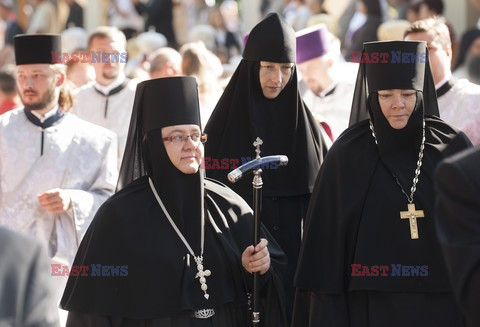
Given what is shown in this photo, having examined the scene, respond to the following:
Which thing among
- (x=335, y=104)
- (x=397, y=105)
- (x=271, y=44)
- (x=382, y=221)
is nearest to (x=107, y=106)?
(x=335, y=104)

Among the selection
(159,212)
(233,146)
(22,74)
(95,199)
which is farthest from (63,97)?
(159,212)

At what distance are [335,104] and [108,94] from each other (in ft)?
6.92

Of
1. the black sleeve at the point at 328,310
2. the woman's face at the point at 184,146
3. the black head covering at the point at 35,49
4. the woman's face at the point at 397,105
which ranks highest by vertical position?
the black head covering at the point at 35,49

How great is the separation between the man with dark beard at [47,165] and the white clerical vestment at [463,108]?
243 cm

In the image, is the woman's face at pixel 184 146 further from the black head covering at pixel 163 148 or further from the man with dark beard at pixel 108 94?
the man with dark beard at pixel 108 94

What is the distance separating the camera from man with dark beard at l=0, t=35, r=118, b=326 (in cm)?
817

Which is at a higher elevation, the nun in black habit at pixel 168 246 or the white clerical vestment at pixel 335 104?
the white clerical vestment at pixel 335 104

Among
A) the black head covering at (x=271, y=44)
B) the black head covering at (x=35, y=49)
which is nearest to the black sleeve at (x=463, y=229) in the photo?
the black head covering at (x=271, y=44)

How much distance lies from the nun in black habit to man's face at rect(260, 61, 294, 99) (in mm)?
1389

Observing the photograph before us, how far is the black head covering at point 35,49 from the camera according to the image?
8516 mm

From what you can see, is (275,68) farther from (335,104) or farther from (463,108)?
(335,104)

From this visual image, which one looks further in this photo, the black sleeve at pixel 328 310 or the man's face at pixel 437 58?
the man's face at pixel 437 58

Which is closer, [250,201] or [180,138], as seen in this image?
[180,138]

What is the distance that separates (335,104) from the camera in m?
10.5
